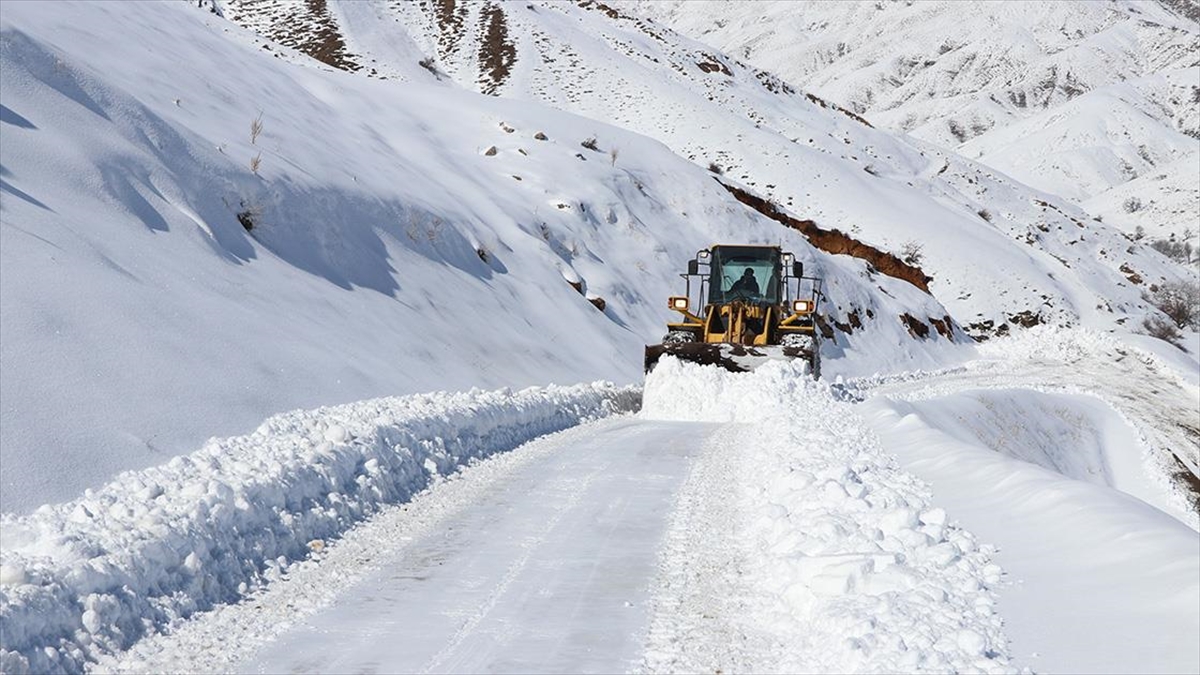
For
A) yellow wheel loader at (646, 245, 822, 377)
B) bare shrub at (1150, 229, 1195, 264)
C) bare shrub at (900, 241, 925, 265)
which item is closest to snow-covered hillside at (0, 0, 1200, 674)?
yellow wheel loader at (646, 245, 822, 377)

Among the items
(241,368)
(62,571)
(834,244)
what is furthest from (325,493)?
(834,244)

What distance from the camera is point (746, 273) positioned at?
2362 centimetres

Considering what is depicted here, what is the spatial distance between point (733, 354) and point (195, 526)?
14.1 metres

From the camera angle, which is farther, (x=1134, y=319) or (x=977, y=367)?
(x=1134, y=319)

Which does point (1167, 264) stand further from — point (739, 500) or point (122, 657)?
point (122, 657)

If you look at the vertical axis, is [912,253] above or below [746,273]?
above

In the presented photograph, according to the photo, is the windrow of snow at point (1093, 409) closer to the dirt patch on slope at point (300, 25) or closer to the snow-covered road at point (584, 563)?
the snow-covered road at point (584, 563)

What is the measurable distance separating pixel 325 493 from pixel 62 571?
314 centimetres

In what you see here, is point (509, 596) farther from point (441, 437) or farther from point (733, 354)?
point (733, 354)

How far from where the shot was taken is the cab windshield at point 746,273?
23578mm

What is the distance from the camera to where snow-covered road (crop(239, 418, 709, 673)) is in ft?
18.0

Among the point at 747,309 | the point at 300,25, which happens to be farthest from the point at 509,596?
the point at 300,25

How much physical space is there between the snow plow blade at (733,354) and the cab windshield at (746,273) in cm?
355

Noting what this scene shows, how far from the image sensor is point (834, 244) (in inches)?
2073
